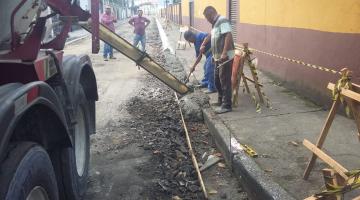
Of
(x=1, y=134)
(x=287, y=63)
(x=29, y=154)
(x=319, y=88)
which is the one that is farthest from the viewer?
(x=287, y=63)

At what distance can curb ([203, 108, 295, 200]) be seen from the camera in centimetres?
424

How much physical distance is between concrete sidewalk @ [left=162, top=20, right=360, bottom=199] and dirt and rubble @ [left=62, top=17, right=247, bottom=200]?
314 mm

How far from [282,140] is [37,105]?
145 inches

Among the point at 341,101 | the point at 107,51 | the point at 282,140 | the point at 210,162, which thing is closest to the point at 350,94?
the point at 341,101

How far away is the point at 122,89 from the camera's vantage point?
1116cm

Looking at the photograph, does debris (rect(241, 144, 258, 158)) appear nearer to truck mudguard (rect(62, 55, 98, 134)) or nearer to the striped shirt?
truck mudguard (rect(62, 55, 98, 134))

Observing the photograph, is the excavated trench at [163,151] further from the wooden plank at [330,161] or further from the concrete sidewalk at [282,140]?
the wooden plank at [330,161]

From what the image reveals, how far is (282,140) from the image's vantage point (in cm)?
576

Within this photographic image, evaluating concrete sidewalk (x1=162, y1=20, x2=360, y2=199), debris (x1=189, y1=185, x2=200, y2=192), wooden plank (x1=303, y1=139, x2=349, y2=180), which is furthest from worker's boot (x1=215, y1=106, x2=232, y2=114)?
wooden plank (x1=303, y1=139, x2=349, y2=180)

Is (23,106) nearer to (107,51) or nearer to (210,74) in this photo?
(210,74)

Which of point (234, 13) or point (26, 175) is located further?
point (234, 13)

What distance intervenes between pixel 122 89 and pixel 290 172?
7038mm

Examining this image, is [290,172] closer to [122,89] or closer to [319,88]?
[319,88]

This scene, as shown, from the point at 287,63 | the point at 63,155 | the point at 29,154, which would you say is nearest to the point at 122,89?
the point at 287,63
